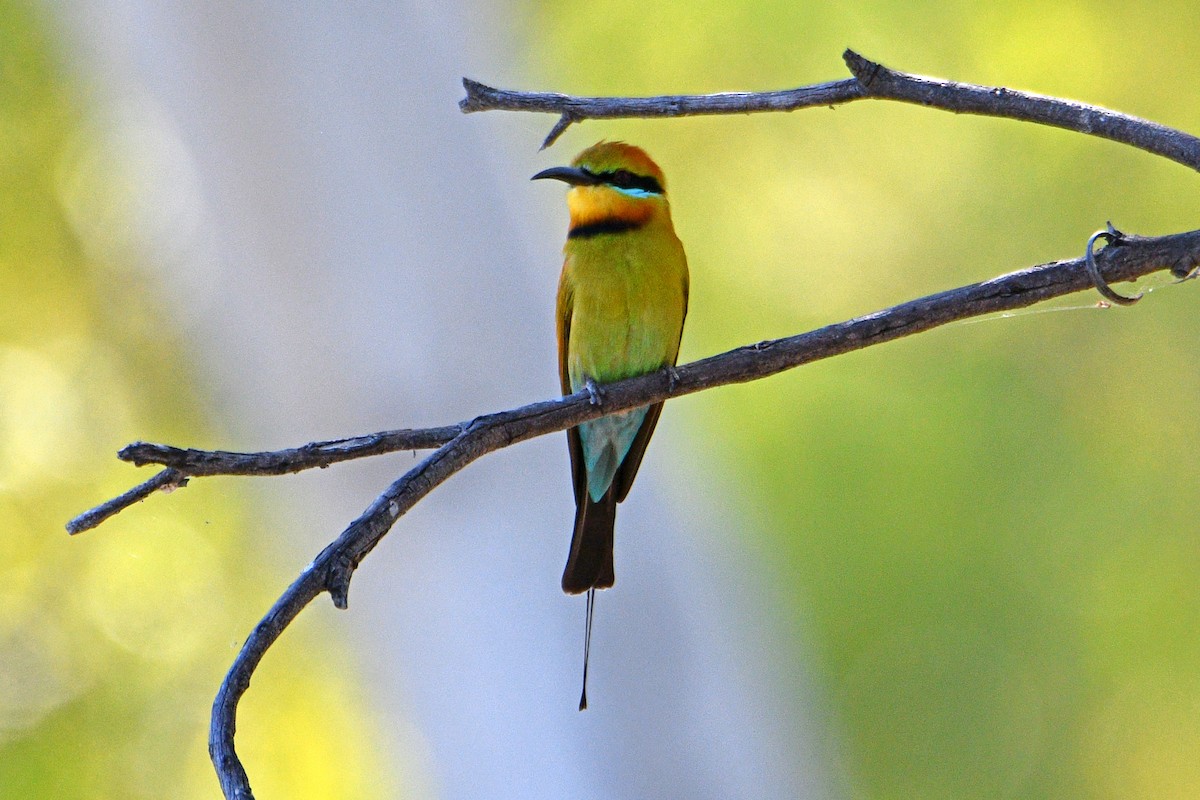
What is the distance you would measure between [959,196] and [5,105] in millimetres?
4240

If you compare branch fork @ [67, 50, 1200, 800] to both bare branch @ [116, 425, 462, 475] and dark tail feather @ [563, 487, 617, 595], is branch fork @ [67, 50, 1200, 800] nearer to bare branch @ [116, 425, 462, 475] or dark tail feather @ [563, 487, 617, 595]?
bare branch @ [116, 425, 462, 475]

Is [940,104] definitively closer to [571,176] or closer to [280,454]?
[280,454]

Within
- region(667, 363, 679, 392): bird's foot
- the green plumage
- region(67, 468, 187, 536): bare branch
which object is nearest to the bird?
the green plumage

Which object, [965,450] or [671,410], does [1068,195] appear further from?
[671,410]

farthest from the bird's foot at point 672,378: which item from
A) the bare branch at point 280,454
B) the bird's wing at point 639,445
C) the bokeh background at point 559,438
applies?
the bokeh background at point 559,438

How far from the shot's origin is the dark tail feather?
2.53m

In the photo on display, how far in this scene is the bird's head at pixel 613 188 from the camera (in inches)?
101

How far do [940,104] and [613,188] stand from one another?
1.11 meters

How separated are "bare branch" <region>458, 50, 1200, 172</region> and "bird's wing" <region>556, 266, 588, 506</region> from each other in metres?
1.01

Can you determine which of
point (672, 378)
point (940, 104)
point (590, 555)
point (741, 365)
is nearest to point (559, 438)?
point (590, 555)

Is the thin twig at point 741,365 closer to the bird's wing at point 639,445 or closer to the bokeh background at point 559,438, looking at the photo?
the bird's wing at point 639,445

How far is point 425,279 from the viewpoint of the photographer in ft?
13.0

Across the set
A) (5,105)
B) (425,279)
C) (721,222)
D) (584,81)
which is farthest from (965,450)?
(5,105)

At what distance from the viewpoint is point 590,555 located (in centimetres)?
255
